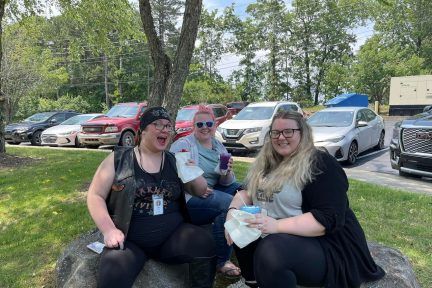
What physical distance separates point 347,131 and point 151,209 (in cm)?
895

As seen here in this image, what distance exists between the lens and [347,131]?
1101cm

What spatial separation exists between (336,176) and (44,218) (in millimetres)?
4059

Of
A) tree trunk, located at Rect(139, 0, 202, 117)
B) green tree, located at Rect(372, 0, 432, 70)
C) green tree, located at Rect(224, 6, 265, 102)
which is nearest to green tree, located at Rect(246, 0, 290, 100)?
green tree, located at Rect(224, 6, 265, 102)

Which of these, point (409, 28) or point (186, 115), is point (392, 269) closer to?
point (186, 115)

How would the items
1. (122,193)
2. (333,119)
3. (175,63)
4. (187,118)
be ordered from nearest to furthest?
(122,193) < (175,63) < (333,119) < (187,118)

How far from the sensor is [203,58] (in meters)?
50.0

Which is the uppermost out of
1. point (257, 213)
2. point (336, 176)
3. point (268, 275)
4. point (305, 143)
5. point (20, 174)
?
point (305, 143)

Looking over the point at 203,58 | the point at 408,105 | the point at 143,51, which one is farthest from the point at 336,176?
the point at 143,51

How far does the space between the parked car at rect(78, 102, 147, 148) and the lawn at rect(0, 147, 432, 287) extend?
22.3 ft

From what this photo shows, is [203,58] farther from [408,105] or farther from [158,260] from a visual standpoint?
[158,260]

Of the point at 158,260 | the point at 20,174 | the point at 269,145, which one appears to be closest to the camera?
the point at 269,145

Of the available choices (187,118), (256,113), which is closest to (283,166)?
(256,113)

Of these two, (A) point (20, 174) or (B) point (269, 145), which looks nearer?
(B) point (269, 145)

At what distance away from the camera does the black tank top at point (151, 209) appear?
2984 mm
